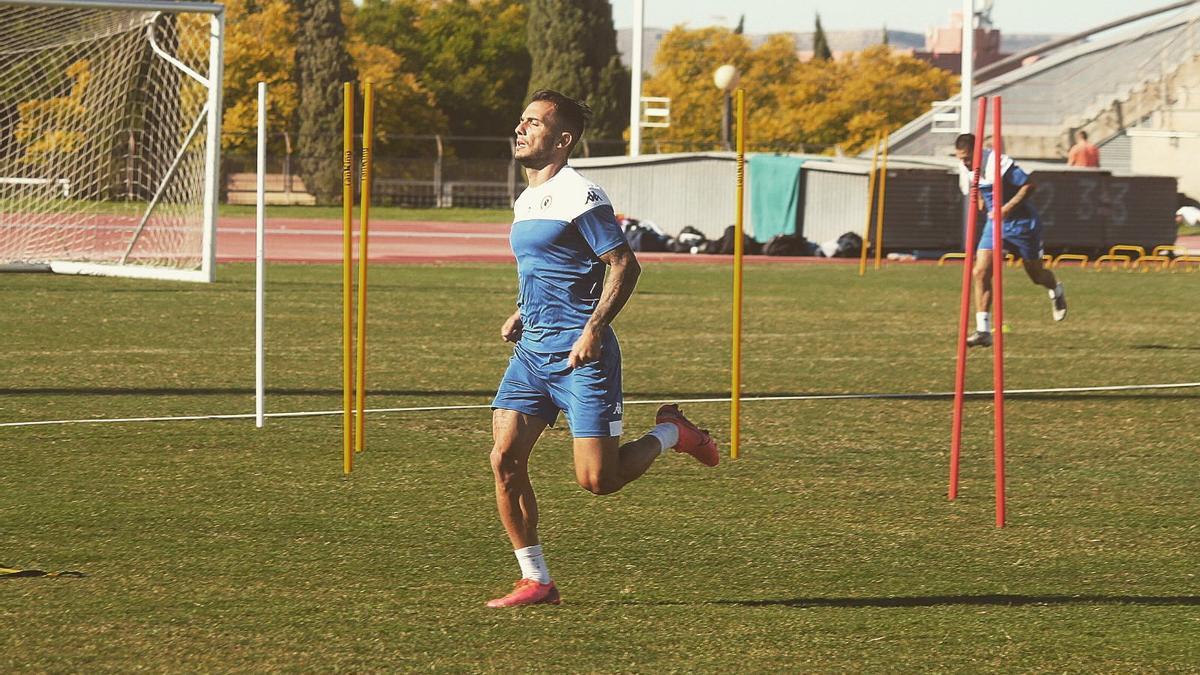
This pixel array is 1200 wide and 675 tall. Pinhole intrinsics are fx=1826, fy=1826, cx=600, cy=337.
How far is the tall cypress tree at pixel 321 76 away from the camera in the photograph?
64.2m

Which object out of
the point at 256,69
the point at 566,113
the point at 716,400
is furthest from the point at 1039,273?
the point at 256,69

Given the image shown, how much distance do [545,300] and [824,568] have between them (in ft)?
5.58

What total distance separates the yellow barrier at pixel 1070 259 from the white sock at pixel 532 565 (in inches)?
1049

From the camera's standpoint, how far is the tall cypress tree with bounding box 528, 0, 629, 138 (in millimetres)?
66938

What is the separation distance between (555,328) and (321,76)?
5981 centimetres

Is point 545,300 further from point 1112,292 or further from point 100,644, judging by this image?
point 1112,292

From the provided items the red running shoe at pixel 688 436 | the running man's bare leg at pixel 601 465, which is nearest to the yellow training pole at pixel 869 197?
the red running shoe at pixel 688 436

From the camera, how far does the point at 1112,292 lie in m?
25.2

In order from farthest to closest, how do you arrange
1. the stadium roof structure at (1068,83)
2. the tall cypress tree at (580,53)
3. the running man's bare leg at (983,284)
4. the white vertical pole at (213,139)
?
1. the tall cypress tree at (580,53)
2. the stadium roof structure at (1068,83)
3. the white vertical pole at (213,139)
4. the running man's bare leg at (983,284)

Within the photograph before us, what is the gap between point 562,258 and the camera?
6.67 metres

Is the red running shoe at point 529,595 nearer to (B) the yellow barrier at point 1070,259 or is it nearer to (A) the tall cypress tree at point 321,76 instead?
(B) the yellow barrier at point 1070,259

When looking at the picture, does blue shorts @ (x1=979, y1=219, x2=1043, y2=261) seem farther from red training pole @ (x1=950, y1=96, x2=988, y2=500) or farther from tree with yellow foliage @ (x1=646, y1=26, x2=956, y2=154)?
tree with yellow foliage @ (x1=646, y1=26, x2=956, y2=154)

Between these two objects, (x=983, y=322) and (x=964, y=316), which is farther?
(x=983, y=322)

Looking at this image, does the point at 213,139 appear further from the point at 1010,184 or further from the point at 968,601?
the point at 968,601
